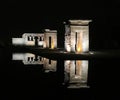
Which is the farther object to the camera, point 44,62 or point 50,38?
point 50,38

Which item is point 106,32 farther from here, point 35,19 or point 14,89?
point 14,89

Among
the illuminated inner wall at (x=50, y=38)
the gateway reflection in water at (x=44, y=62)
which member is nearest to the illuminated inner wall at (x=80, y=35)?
the gateway reflection in water at (x=44, y=62)

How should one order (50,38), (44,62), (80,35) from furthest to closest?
(50,38) → (80,35) → (44,62)

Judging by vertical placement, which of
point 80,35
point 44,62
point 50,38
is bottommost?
point 44,62

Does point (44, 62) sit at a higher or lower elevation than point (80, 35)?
lower

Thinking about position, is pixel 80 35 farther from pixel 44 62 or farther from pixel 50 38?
pixel 50 38

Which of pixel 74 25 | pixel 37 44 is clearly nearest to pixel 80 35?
pixel 74 25

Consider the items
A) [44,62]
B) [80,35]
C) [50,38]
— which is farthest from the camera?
[50,38]

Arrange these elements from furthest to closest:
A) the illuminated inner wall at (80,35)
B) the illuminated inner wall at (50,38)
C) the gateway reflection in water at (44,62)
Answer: the illuminated inner wall at (50,38), the illuminated inner wall at (80,35), the gateway reflection in water at (44,62)

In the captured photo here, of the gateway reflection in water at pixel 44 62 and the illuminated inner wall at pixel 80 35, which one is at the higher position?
the illuminated inner wall at pixel 80 35

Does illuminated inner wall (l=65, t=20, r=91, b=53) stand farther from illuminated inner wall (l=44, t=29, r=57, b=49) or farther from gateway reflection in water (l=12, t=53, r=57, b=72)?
illuminated inner wall (l=44, t=29, r=57, b=49)

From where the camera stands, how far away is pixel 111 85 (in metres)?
9.29

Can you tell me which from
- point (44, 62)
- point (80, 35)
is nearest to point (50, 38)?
point (80, 35)

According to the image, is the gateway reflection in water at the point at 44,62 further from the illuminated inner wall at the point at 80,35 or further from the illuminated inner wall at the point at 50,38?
the illuminated inner wall at the point at 50,38
